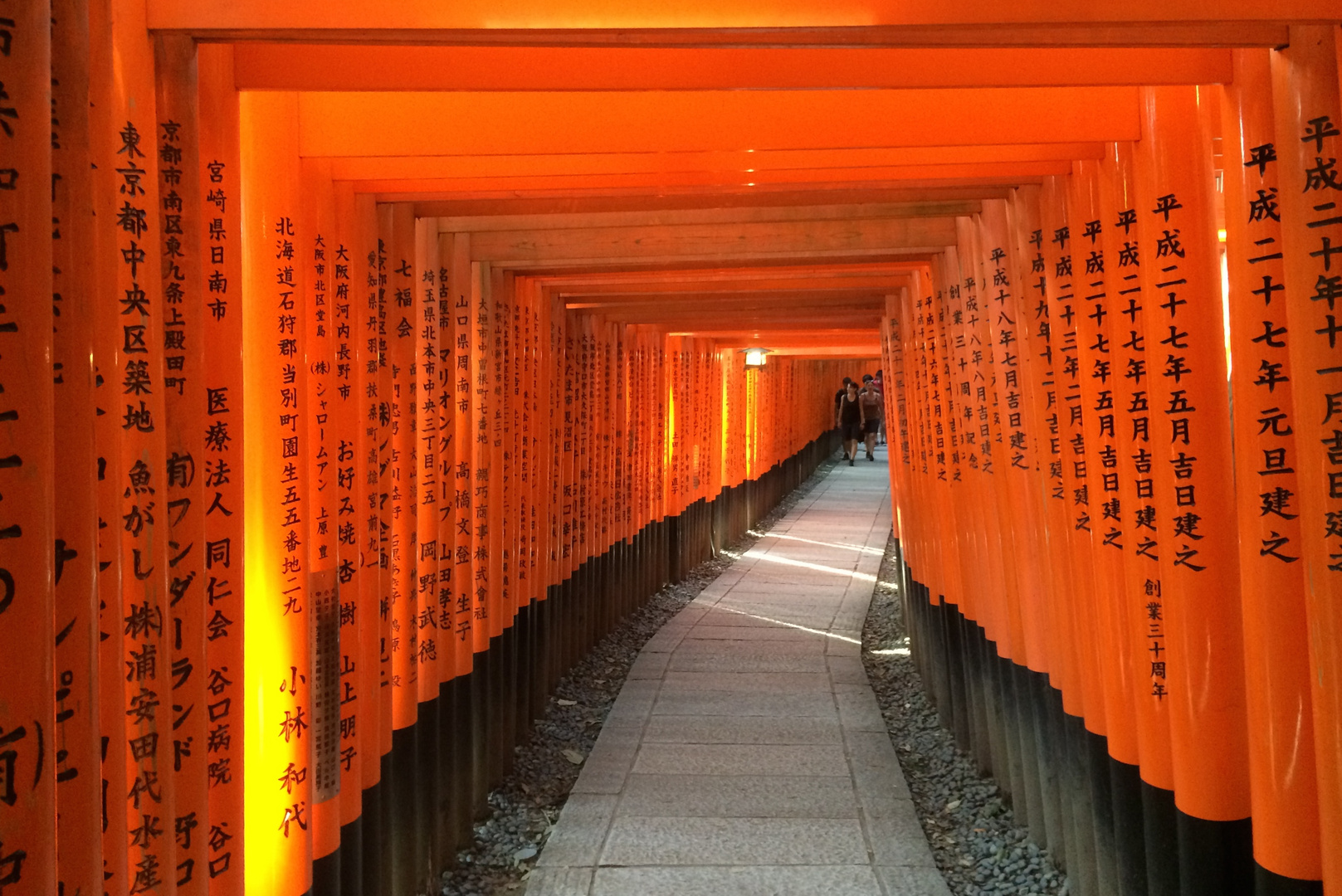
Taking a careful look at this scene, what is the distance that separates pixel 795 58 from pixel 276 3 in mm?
1303

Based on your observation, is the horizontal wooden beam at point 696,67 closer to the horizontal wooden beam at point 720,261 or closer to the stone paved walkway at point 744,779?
the horizontal wooden beam at point 720,261

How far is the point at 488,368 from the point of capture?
601cm

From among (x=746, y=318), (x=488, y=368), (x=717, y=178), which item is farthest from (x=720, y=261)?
(x=746, y=318)

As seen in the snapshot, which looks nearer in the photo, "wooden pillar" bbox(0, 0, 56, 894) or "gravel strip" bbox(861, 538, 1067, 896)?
"wooden pillar" bbox(0, 0, 56, 894)

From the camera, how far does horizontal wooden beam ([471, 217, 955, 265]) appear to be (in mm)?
5684

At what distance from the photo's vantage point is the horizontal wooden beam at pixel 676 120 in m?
3.39

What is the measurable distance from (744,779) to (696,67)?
4.40m

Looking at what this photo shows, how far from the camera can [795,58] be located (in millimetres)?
2861

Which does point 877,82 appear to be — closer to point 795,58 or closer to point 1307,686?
point 795,58

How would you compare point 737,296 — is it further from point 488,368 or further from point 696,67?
point 696,67

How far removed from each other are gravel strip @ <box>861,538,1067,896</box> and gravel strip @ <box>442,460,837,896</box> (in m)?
2.02

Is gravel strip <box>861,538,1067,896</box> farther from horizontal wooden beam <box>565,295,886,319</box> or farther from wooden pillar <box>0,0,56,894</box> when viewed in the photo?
wooden pillar <box>0,0,56,894</box>

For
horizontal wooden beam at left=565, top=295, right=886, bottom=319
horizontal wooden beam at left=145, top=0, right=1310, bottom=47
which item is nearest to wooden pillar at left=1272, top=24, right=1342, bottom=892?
horizontal wooden beam at left=145, top=0, right=1310, bottom=47

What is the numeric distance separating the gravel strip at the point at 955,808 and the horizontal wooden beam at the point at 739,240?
9.77ft
